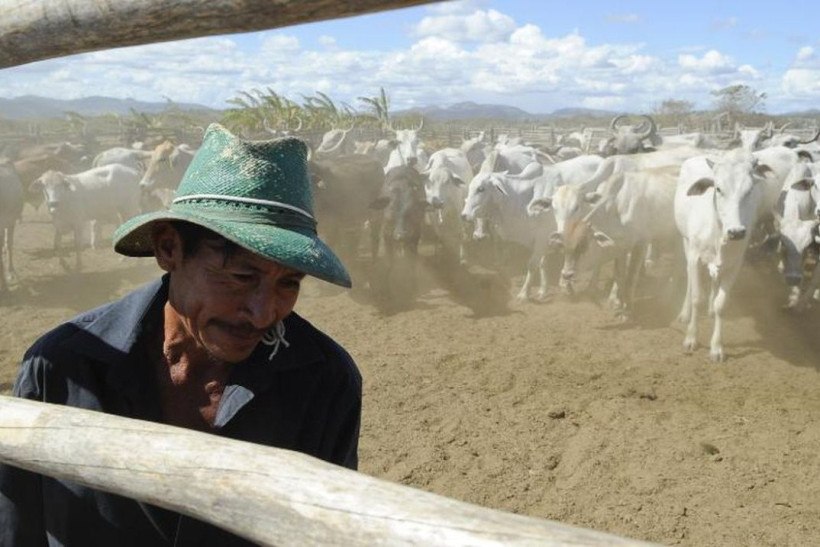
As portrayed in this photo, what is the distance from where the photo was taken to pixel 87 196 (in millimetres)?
11969

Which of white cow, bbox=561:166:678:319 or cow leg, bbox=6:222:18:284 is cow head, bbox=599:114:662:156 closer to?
white cow, bbox=561:166:678:319

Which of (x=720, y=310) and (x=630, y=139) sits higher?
(x=630, y=139)

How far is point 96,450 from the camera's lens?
1.35 meters

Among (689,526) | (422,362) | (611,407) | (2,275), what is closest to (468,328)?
(422,362)

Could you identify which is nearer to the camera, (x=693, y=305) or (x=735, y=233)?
(x=735, y=233)

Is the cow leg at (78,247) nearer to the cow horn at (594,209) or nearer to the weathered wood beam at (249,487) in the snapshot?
the cow horn at (594,209)

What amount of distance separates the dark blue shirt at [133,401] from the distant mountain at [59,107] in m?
28.7

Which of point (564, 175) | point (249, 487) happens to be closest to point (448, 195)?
point (564, 175)

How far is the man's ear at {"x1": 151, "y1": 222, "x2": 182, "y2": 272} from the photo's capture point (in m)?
1.94

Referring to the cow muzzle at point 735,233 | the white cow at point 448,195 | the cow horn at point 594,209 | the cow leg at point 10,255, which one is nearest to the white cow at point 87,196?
the cow leg at point 10,255

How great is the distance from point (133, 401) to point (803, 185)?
9.75 m

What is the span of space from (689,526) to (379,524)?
414 centimetres

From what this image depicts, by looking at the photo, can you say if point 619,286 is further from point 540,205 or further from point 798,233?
point 798,233

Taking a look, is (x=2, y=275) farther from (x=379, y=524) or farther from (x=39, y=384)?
(x=379, y=524)
